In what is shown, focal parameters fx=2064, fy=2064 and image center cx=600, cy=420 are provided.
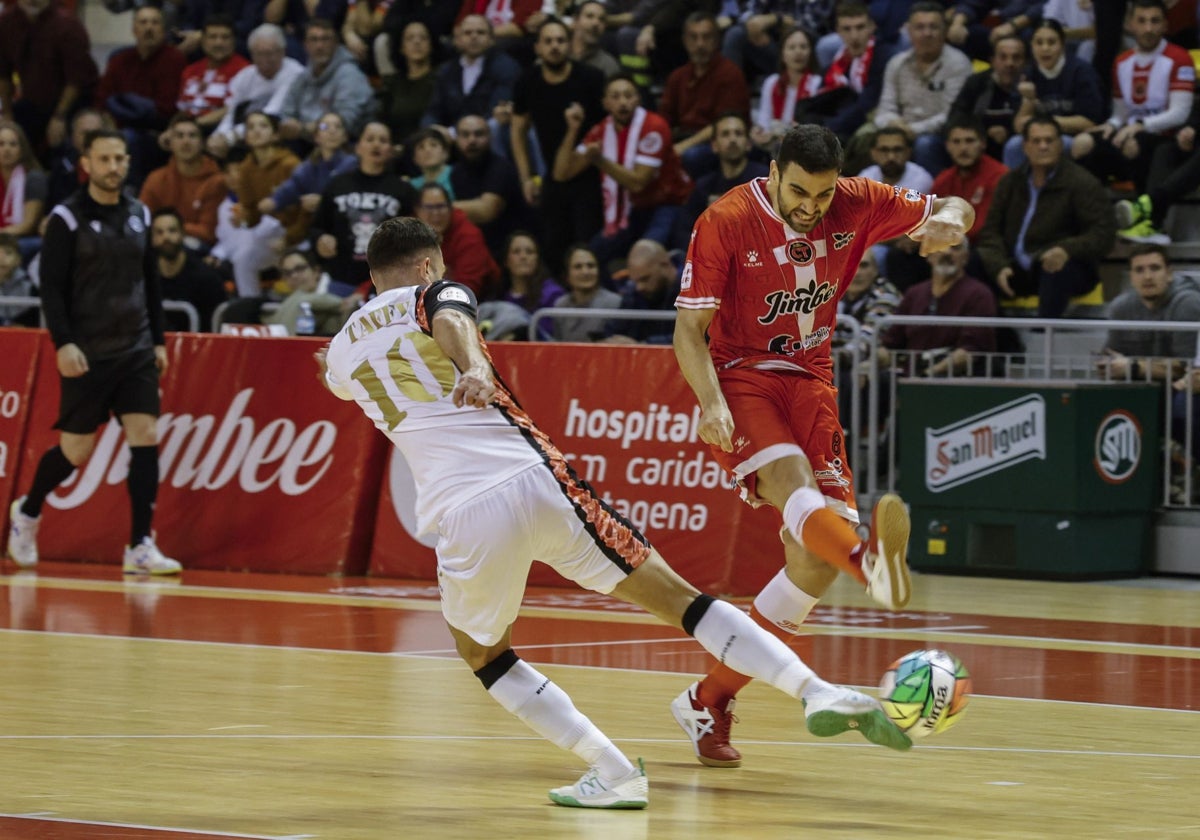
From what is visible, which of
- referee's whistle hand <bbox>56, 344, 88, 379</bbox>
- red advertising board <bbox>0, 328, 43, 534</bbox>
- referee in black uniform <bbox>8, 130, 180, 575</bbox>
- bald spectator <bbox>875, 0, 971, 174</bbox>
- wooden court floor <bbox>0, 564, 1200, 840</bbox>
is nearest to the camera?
wooden court floor <bbox>0, 564, 1200, 840</bbox>

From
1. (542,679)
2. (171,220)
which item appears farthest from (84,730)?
(171,220)

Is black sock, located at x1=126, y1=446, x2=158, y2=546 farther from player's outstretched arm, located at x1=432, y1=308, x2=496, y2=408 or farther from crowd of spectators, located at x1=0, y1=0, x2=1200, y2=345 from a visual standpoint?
player's outstretched arm, located at x1=432, y1=308, x2=496, y2=408

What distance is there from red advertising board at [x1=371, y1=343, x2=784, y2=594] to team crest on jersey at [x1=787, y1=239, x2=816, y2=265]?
17.3 feet

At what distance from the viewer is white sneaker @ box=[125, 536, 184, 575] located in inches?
531

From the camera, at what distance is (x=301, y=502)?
13.9 m

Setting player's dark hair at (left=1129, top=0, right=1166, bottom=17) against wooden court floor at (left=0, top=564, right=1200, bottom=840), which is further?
player's dark hair at (left=1129, top=0, right=1166, bottom=17)

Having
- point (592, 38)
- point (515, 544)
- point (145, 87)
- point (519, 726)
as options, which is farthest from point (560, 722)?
point (145, 87)

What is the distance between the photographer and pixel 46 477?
13602 millimetres

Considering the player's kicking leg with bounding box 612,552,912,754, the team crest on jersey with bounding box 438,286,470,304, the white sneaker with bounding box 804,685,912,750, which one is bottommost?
the white sneaker with bounding box 804,685,912,750

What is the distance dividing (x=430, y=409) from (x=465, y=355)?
1.15 feet

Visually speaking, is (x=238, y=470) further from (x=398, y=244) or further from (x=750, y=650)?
(x=750, y=650)

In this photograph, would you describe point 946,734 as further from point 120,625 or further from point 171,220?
point 171,220

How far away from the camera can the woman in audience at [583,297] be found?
15617 millimetres

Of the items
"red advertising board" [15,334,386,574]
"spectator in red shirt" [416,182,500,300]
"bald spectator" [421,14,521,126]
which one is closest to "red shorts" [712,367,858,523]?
"red advertising board" [15,334,386,574]
